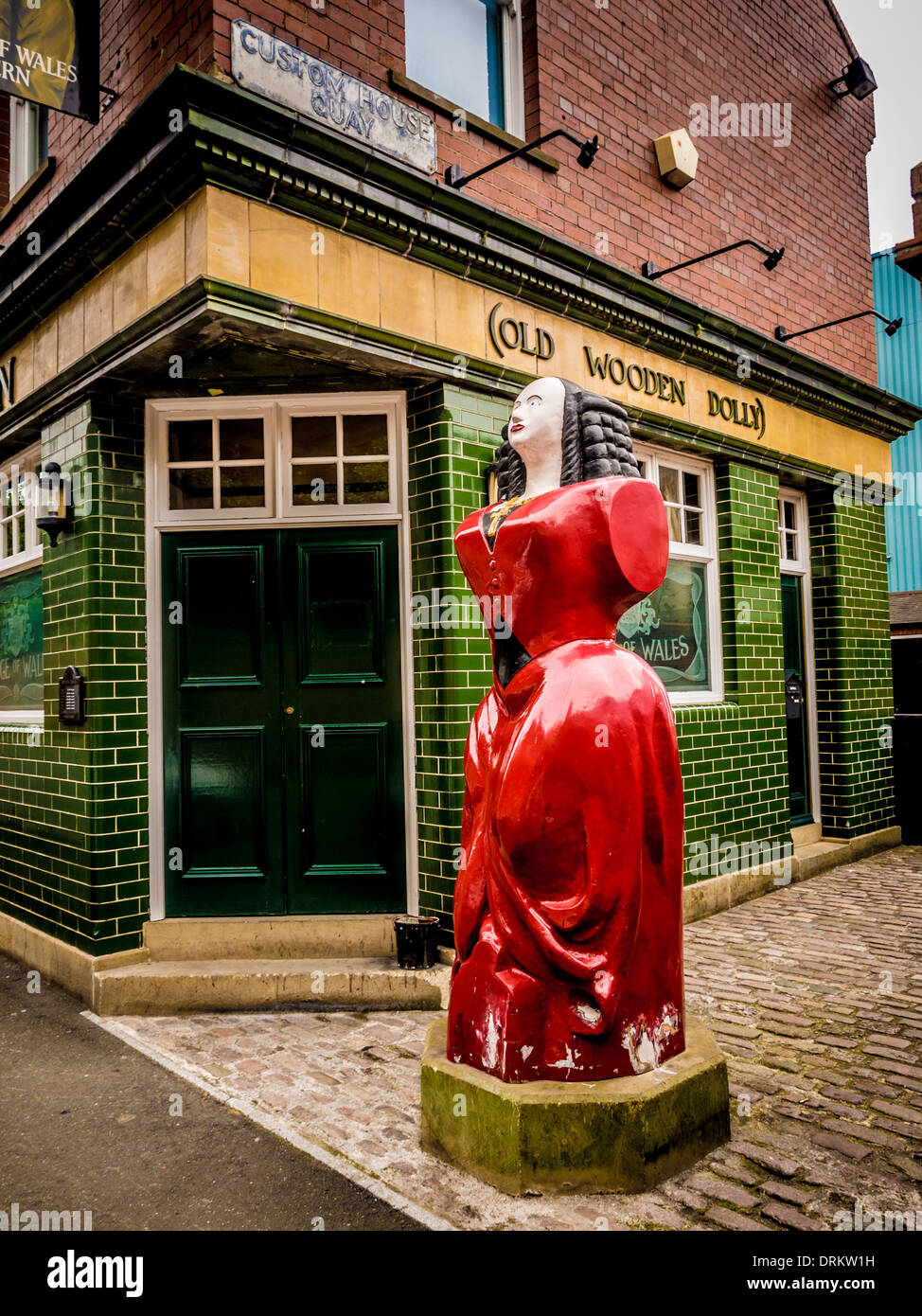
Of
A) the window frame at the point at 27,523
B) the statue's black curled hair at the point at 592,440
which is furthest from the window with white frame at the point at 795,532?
the window frame at the point at 27,523

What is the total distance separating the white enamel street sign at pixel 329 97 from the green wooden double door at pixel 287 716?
215 centimetres

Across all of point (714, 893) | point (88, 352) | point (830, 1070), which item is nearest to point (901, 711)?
point (714, 893)

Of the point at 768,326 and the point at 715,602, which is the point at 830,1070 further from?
the point at 768,326

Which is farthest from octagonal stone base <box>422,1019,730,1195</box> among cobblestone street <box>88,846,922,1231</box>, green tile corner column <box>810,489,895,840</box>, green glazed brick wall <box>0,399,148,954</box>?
green tile corner column <box>810,489,895,840</box>

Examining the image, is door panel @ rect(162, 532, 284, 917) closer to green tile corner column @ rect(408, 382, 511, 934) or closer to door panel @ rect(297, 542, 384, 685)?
door panel @ rect(297, 542, 384, 685)

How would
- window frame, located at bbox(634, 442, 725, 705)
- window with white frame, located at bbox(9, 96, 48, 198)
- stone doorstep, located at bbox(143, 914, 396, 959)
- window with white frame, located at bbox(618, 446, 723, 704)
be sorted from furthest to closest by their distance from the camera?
window frame, located at bbox(634, 442, 725, 705), window with white frame, located at bbox(618, 446, 723, 704), window with white frame, located at bbox(9, 96, 48, 198), stone doorstep, located at bbox(143, 914, 396, 959)

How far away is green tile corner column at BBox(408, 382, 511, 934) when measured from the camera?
5027mm

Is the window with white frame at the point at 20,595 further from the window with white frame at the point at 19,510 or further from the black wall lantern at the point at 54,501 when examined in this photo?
the black wall lantern at the point at 54,501

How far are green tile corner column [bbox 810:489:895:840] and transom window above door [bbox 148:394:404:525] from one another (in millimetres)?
5176

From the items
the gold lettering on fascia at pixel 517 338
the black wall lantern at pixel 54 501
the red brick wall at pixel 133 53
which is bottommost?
the black wall lantern at pixel 54 501

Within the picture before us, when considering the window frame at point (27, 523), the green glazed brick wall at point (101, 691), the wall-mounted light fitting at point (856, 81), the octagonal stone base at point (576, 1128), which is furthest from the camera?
the wall-mounted light fitting at point (856, 81)

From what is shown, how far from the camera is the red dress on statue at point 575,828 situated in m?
2.87

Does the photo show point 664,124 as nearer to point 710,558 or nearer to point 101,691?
point 710,558
